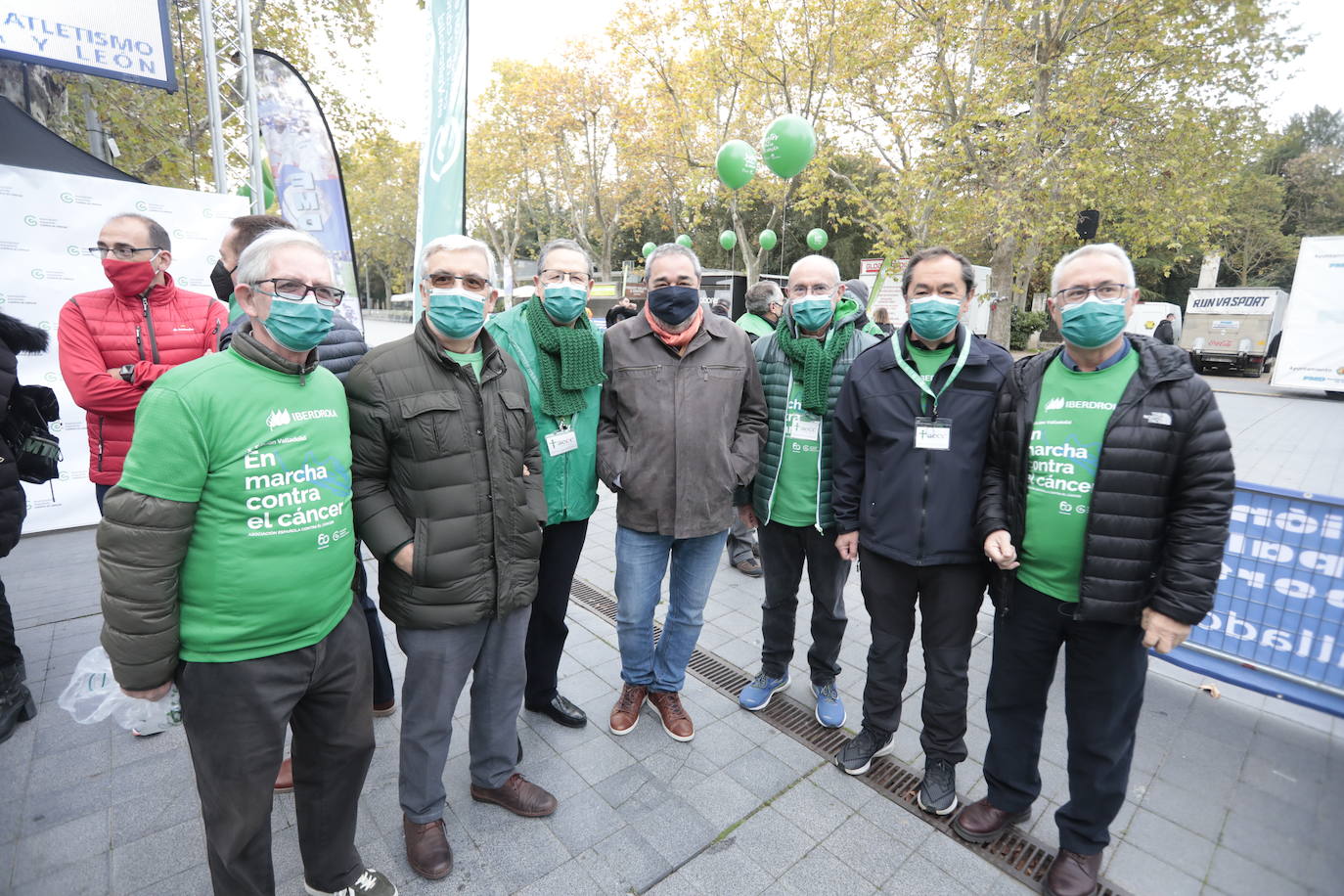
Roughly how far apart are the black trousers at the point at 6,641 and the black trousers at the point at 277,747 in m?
2.20

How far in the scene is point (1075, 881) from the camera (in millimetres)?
2232

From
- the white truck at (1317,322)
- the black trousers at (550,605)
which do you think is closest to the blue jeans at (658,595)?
the black trousers at (550,605)

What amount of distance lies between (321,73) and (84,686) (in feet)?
42.4

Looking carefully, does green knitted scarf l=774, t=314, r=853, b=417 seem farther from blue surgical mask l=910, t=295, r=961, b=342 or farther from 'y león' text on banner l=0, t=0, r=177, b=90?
'y león' text on banner l=0, t=0, r=177, b=90

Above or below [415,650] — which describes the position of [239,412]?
above

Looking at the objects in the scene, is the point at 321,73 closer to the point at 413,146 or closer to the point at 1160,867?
the point at 1160,867

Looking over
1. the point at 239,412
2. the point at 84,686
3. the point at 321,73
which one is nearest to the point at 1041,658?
the point at 239,412

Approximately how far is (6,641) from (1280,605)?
610 cm

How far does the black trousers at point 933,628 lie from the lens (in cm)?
257

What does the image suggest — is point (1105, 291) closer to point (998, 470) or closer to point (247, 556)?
point (998, 470)

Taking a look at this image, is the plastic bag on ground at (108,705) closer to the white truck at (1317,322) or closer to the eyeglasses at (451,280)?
the eyeglasses at (451,280)

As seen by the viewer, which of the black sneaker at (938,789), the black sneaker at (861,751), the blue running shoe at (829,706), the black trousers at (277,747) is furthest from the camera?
the blue running shoe at (829,706)

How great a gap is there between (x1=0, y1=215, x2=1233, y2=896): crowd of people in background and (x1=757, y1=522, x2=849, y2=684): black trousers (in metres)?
0.02

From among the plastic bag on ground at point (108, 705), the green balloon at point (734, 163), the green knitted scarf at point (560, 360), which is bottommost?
the plastic bag on ground at point (108, 705)
